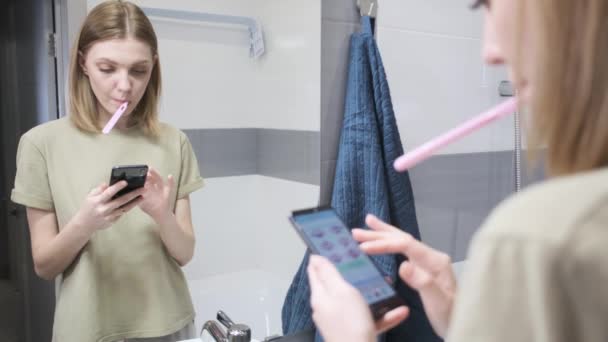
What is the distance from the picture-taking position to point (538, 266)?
30cm

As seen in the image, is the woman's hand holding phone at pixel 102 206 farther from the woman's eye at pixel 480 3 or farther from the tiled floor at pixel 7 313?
the woman's eye at pixel 480 3

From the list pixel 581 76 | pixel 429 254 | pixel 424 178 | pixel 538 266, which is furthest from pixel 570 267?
pixel 424 178

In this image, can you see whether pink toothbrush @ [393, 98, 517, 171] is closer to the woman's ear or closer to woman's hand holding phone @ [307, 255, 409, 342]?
woman's hand holding phone @ [307, 255, 409, 342]

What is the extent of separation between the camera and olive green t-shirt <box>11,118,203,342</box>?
87 centimetres

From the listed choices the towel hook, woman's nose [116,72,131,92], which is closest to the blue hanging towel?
the towel hook

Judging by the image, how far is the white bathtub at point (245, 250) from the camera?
1017mm

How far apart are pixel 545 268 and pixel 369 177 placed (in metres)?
0.85

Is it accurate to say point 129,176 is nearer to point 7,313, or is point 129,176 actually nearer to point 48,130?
point 48,130

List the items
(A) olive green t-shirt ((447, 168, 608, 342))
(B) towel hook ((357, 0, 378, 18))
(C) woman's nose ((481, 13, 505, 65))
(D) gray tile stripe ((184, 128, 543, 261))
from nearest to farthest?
(A) olive green t-shirt ((447, 168, 608, 342)) → (C) woman's nose ((481, 13, 505, 65)) → (D) gray tile stripe ((184, 128, 543, 261)) → (B) towel hook ((357, 0, 378, 18))

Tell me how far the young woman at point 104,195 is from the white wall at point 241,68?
40 mm

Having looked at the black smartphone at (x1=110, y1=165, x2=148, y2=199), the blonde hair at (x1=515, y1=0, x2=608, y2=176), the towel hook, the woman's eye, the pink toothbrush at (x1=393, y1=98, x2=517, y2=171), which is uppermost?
the towel hook

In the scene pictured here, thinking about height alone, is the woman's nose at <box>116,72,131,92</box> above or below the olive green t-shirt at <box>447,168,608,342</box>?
above

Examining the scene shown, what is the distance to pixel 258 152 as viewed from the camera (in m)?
1.07

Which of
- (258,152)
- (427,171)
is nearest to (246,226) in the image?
(258,152)
